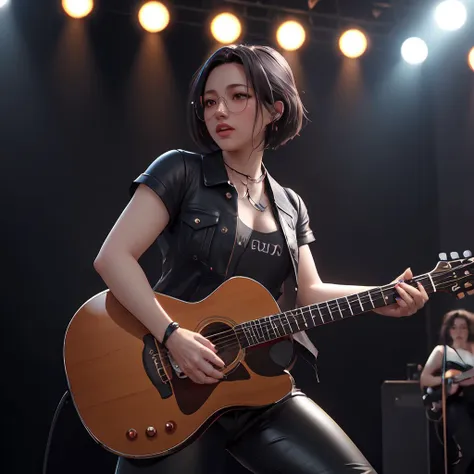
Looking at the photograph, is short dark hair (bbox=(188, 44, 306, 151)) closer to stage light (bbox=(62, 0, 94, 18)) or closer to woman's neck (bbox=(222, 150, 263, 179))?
woman's neck (bbox=(222, 150, 263, 179))

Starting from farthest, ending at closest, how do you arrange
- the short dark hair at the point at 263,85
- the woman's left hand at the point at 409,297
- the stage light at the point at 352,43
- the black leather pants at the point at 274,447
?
the stage light at the point at 352,43 → the short dark hair at the point at 263,85 → the woman's left hand at the point at 409,297 → the black leather pants at the point at 274,447

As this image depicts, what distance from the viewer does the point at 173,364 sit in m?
1.85

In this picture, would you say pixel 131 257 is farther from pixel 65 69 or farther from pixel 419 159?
pixel 419 159

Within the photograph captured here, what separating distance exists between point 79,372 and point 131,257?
345 mm

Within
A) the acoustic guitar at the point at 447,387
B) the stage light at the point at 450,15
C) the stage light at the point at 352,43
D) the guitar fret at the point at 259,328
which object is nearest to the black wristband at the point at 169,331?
the guitar fret at the point at 259,328

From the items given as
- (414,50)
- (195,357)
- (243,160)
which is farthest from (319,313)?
(414,50)

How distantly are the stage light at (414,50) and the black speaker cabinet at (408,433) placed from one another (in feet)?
7.84

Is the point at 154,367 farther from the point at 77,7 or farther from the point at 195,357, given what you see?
the point at 77,7

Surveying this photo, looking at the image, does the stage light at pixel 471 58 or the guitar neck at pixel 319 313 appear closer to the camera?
the guitar neck at pixel 319 313

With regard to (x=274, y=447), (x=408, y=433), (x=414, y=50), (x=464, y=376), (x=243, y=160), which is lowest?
(x=408, y=433)

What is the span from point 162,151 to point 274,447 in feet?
10.4

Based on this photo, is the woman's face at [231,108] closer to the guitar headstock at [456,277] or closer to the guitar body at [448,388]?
the guitar headstock at [456,277]

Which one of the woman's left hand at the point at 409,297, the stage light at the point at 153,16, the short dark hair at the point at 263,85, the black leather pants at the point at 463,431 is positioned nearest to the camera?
Answer: the woman's left hand at the point at 409,297

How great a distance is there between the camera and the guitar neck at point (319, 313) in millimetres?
1906
